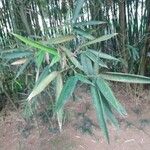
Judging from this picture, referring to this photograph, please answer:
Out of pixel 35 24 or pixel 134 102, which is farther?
pixel 134 102

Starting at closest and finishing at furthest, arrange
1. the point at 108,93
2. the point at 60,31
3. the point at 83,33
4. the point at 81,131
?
the point at 108,93 → the point at 83,33 → the point at 60,31 → the point at 81,131

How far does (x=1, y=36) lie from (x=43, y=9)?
54 cm

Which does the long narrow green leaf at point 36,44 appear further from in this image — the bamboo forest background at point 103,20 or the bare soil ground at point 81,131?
the bare soil ground at point 81,131

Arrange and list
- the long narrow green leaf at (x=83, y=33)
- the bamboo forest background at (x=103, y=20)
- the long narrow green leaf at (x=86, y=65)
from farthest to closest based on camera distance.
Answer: the bamboo forest background at (x=103, y=20), the long narrow green leaf at (x=83, y=33), the long narrow green leaf at (x=86, y=65)

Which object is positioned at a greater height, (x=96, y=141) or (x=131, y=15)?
(x=131, y=15)

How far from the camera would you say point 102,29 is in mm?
2764

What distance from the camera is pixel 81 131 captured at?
2623 mm

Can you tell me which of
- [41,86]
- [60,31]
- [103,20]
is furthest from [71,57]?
[103,20]

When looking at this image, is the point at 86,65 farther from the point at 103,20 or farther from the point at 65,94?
the point at 103,20

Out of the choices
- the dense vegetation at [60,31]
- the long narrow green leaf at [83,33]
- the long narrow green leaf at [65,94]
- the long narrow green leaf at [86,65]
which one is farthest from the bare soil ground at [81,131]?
the long narrow green leaf at [65,94]

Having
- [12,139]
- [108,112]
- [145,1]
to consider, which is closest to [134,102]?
[145,1]

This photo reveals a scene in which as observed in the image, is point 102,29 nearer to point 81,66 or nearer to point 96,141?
point 96,141

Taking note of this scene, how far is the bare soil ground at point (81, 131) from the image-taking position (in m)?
2.50

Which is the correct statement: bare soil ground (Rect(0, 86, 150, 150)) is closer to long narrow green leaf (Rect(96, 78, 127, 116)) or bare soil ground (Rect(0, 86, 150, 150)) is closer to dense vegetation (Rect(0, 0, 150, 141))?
dense vegetation (Rect(0, 0, 150, 141))
